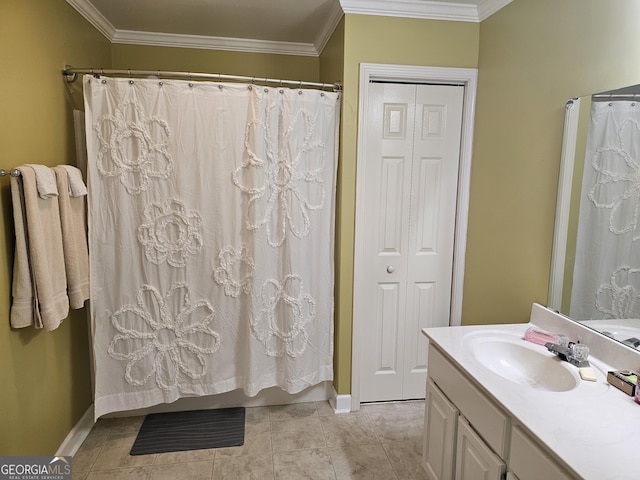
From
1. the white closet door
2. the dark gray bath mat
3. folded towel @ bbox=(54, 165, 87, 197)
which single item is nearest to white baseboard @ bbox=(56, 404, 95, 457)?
the dark gray bath mat

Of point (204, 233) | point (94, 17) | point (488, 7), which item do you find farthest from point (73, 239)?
point (488, 7)

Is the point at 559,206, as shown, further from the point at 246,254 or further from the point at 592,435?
the point at 246,254

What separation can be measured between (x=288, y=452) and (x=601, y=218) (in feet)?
6.13

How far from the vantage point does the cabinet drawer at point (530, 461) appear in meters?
1.00

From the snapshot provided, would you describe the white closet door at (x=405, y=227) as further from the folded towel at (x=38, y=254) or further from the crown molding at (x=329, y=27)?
the folded towel at (x=38, y=254)

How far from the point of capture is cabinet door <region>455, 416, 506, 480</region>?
1248 millimetres

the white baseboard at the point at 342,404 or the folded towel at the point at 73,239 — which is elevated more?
the folded towel at the point at 73,239

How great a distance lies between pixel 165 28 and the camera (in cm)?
264

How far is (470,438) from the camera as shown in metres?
1.40

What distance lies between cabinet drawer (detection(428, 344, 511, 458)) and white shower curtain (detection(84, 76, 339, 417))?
94 centimetres

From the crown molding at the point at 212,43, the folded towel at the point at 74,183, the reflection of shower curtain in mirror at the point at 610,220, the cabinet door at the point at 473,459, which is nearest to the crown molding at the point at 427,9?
the crown molding at the point at 212,43

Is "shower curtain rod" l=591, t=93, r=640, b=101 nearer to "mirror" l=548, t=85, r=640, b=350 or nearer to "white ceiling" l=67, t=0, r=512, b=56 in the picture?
"mirror" l=548, t=85, r=640, b=350

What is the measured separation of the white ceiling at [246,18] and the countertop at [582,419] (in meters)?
1.90

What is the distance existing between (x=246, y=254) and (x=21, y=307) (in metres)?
1.05
